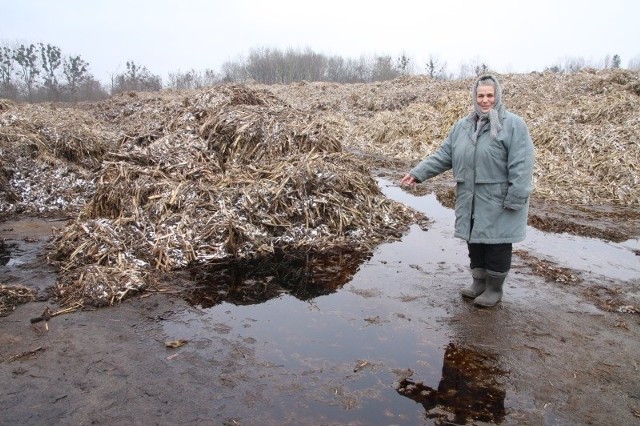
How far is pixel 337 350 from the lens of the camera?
2.92m

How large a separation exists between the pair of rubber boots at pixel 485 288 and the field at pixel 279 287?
89 mm

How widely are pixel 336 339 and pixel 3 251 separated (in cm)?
395

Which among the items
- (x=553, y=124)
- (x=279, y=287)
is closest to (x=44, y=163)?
(x=279, y=287)

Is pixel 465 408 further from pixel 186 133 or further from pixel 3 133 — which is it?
pixel 3 133

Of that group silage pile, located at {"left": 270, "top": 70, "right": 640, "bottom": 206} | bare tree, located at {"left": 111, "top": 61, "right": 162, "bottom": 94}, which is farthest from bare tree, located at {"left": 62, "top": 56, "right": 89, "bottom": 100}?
silage pile, located at {"left": 270, "top": 70, "right": 640, "bottom": 206}

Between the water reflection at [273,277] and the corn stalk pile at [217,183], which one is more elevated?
the corn stalk pile at [217,183]

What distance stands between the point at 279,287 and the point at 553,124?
9.49 meters

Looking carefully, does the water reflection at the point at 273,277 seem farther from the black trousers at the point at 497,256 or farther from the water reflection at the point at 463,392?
the water reflection at the point at 463,392

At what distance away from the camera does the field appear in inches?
96.6

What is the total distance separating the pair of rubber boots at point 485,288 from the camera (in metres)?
3.48

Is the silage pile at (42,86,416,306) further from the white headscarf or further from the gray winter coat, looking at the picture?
the white headscarf

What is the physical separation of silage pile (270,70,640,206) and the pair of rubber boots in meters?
4.45

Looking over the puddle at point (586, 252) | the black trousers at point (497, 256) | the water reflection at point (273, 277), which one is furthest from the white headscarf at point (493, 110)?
the puddle at point (586, 252)

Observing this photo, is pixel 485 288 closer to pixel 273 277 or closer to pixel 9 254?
pixel 273 277
